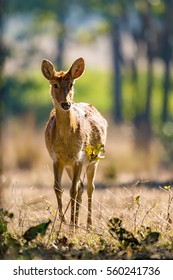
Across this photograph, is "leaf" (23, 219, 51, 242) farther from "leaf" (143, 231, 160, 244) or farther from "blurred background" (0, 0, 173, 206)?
"blurred background" (0, 0, 173, 206)

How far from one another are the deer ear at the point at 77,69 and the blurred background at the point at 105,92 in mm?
1246

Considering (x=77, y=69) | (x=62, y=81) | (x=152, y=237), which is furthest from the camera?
(x=77, y=69)

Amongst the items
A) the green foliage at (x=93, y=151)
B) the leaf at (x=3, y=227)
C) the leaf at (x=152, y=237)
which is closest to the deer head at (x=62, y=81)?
the green foliage at (x=93, y=151)

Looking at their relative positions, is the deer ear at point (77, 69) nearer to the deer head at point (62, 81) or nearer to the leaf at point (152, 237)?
the deer head at point (62, 81)

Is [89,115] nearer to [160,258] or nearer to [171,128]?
[160,258]

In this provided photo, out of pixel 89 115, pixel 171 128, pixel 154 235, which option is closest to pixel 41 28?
pixel 171 128

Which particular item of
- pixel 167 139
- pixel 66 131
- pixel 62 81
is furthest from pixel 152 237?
pixel 167 139

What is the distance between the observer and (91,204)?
1209 cm

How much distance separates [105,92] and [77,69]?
48.8m

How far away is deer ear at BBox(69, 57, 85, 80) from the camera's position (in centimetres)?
1138

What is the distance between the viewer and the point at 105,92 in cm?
6012

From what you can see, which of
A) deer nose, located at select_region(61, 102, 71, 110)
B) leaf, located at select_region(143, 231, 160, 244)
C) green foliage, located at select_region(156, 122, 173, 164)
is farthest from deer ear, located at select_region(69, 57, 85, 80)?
green foliage, located at select_region(156, 122, 173, 164)

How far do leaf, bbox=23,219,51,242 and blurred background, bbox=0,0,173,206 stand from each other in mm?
1089

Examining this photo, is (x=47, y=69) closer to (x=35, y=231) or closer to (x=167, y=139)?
(x=35, y=231)
